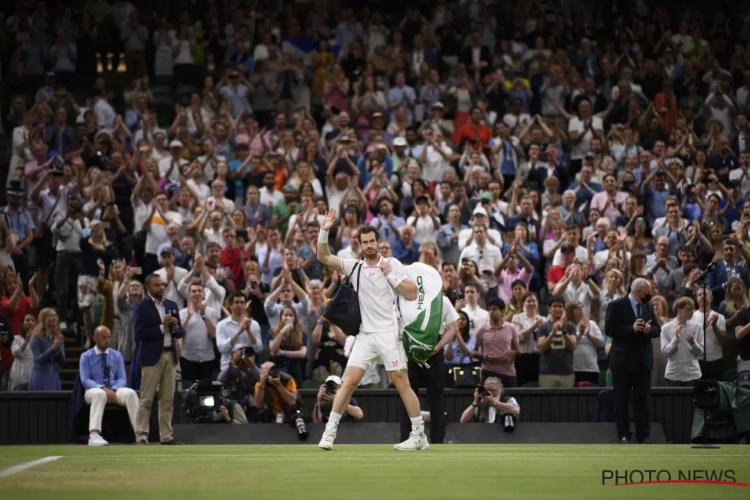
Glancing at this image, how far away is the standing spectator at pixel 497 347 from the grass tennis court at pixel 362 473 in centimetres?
447

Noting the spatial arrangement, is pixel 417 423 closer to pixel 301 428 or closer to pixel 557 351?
pixel 301 428

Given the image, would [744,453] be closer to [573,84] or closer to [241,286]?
[241,286]

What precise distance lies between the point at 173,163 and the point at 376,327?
442 inches

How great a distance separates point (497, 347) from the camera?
17.2 metres

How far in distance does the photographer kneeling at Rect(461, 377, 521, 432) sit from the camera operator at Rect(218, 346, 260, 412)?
2.77 m

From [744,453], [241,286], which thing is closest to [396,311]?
[744,453]

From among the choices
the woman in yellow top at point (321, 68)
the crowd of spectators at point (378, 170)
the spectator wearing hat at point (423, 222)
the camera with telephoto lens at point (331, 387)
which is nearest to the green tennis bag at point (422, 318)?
the camera with telephoto lens at point (331, 387)

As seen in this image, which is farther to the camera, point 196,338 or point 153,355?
point 196,338

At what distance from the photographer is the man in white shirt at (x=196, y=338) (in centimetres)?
1825

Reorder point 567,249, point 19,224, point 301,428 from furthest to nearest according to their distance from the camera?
point 19,224 < point 567,249 < point 301,428

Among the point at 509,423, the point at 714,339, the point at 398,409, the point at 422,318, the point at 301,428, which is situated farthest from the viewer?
the point at 714,339

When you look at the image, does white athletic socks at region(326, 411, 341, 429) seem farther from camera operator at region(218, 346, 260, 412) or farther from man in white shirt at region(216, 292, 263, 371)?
man in white shirt at region(216, 292, 263, 371)

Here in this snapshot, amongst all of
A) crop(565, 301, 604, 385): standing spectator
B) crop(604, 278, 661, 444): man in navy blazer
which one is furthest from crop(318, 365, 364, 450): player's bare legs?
crop(565, 301, 604, 385): standing spectator

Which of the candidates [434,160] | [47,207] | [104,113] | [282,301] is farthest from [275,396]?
[104,113]
